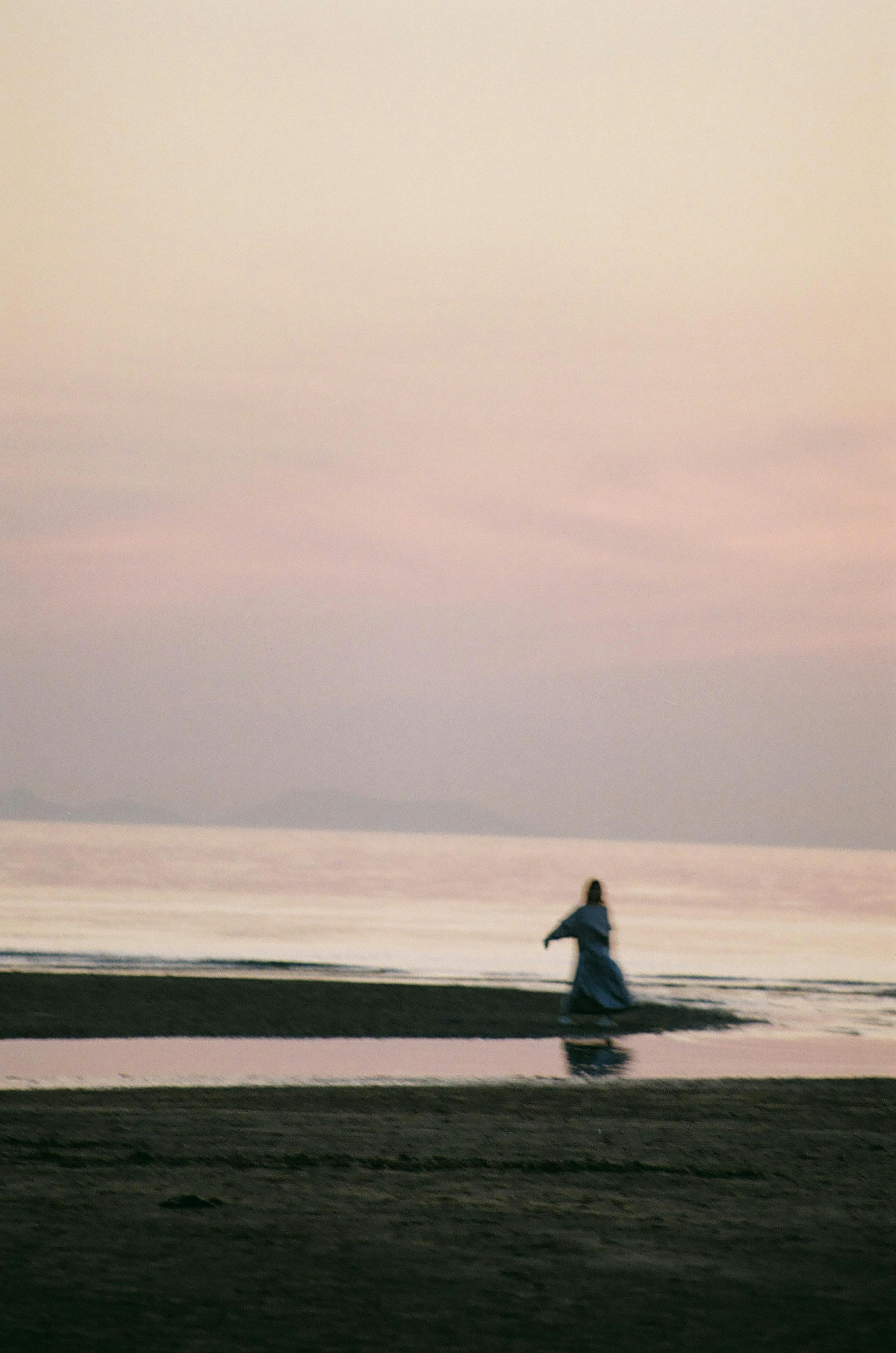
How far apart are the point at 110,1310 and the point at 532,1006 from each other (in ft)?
58.9

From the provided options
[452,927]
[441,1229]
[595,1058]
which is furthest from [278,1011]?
[452,927]

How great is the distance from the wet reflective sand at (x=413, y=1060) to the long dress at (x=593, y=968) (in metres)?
0.87

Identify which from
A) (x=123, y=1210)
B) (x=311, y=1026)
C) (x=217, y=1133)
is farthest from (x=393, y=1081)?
(x=123, y=1210)

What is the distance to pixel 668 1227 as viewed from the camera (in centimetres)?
799

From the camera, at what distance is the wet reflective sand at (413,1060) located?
1529 centimetres

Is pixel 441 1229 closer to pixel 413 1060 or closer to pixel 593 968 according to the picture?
pixel 413 1060

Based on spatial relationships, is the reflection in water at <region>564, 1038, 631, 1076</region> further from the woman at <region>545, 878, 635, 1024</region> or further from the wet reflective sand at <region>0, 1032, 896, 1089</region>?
the woman at <region>545, 878, 635, 1024</region>

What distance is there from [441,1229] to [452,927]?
134ft

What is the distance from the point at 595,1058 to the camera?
17734 mm

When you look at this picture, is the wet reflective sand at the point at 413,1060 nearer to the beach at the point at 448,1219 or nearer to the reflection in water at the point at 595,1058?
the reflection in water at the point at 595,1058

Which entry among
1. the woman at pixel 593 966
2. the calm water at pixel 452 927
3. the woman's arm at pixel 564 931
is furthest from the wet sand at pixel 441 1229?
the calm water at pixel 452 927

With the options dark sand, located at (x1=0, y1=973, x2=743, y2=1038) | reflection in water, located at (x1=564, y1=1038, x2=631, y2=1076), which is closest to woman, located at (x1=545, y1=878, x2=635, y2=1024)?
dark sand, located at (x1=0, y1=973, x2=743, y2=1038)

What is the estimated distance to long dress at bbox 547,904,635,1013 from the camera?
814 inches

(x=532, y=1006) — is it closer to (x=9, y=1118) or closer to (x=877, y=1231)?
(x=9, y=1118)
